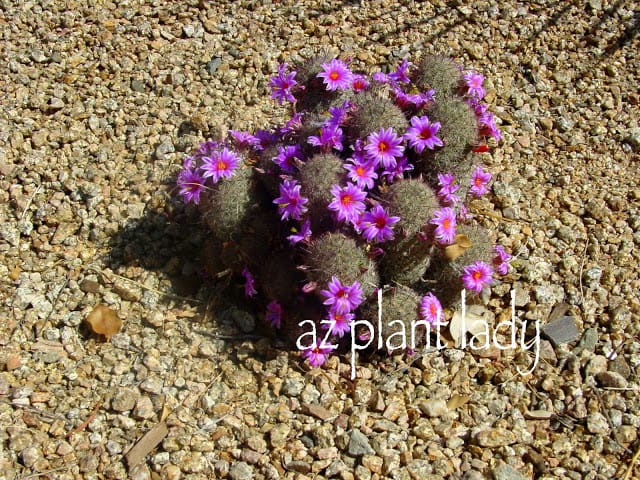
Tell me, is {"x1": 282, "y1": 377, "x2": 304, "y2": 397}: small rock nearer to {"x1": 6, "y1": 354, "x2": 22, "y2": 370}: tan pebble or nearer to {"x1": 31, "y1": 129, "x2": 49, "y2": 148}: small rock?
{"x1": 6, "y1": 354, "x2": 22, "y2": 370}: tan pebble

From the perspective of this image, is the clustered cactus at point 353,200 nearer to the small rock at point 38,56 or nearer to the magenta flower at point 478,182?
the magenta flower at point 478,182

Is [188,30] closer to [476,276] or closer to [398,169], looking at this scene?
[398,169]

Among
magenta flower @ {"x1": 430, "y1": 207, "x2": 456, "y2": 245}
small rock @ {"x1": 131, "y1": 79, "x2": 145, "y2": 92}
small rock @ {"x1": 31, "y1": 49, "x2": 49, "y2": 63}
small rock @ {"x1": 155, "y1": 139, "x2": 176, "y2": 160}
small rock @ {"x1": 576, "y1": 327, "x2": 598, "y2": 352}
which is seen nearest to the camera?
magenta flower @ {"x1": 430, "y1": 207, "x2": 456, "y2": 245}

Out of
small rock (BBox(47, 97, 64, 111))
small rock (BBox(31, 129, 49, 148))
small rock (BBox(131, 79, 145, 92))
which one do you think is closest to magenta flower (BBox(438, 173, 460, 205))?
small rock (BBox(131, 79, 145, 92))

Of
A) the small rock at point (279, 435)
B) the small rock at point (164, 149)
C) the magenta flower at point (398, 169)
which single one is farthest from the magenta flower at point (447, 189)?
the small rock at point (164, 149)

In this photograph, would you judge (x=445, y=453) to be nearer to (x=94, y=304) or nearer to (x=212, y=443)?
(x=212, y=443)

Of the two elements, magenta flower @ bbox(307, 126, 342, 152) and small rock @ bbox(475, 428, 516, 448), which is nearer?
small rock @ bbox(475, 428, 516, 448)
